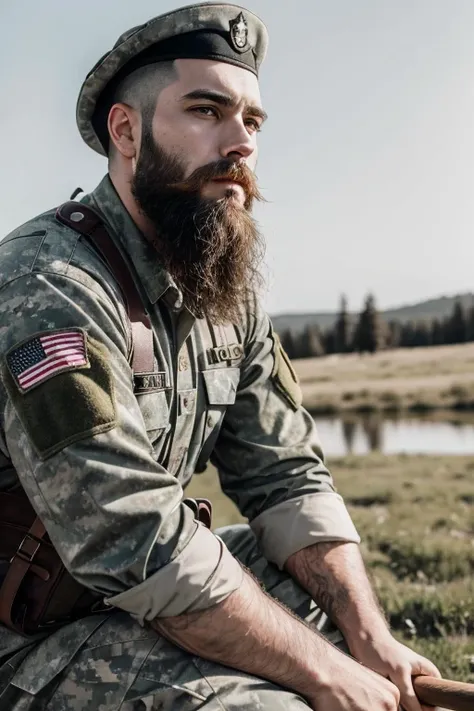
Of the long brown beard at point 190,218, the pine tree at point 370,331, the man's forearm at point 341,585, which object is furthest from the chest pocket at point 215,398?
the pine tree at point 370,331

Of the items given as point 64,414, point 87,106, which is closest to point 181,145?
point 87,106

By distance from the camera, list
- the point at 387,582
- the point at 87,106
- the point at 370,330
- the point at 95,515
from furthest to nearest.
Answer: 1. the point at 370,330
2. the point at 387,582
3. the point at 87,106
4. the point at 95,515

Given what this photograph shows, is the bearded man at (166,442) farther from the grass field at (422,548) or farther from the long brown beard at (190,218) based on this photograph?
the grass field at (422,548)

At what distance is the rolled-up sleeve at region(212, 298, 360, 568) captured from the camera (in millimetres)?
2961

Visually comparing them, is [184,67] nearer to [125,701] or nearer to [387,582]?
[125,701]

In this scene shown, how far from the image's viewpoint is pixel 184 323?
2.74 m

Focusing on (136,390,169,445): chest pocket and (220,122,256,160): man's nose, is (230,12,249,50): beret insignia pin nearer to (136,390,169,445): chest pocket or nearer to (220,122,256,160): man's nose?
(220,122,256,160): man's nose

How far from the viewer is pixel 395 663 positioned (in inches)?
102

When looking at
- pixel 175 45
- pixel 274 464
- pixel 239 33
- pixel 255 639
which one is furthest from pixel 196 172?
pixel 255 639

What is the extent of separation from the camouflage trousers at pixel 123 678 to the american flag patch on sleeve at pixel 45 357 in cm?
74

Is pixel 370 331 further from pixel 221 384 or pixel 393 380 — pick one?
pixel 221 384

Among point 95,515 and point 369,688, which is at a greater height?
point 95,515

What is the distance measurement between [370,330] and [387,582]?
245ft

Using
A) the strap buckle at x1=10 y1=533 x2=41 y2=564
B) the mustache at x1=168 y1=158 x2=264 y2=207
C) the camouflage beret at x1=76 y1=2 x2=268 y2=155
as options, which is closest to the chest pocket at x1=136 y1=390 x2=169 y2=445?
the strap buckle at x1=10 y1=533 x2=41 y2=564
